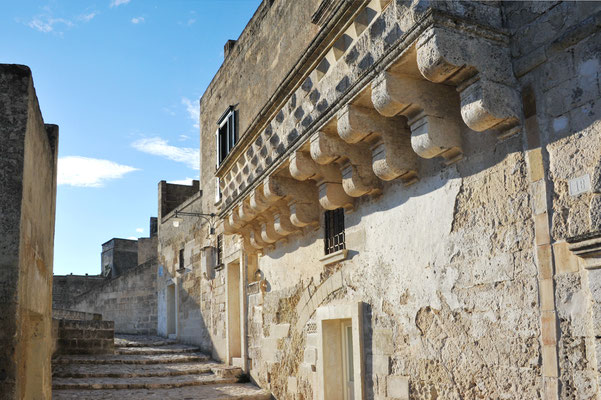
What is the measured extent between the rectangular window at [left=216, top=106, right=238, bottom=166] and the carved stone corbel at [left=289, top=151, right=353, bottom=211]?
5162 millimetres

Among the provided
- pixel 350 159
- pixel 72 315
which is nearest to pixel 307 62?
pixel 350 159

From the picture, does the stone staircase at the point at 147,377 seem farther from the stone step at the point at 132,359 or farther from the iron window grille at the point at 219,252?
the iron window grille at the point at 219,252

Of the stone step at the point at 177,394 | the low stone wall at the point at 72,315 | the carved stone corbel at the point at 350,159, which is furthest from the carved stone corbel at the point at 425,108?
the low stone wall at the point at 72,315

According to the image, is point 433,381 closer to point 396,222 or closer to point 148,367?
point 396,222

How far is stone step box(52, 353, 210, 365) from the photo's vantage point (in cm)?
1175

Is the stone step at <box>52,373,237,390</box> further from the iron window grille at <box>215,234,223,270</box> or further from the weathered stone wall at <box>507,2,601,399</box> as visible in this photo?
the weathered stone wall at <box>507,2,601,399</box>

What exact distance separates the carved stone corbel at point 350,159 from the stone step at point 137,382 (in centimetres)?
588

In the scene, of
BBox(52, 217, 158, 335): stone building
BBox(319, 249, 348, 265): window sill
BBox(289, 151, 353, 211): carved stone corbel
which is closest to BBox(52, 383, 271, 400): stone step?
BBox(319, 249, 348, 265): window sill

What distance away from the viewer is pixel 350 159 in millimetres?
5875

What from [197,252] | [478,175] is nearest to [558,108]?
[478,175]

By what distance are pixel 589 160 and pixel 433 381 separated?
2.30 meters

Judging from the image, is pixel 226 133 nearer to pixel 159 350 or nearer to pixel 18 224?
pixel 159 350

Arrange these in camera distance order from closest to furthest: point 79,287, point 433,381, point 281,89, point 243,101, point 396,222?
point 433,381
point 396,222
point 281,89
point 243,101
point 79,287

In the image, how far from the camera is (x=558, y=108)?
13.0 ft
